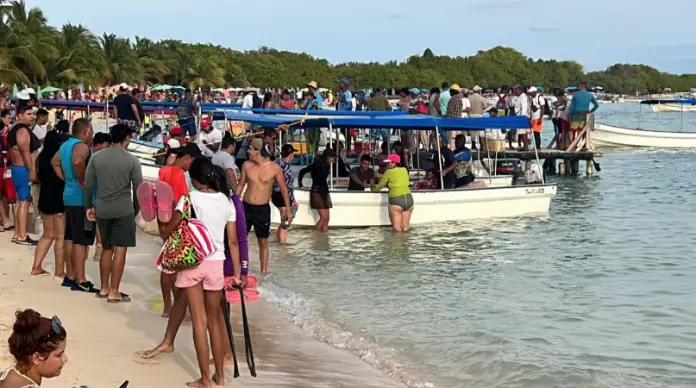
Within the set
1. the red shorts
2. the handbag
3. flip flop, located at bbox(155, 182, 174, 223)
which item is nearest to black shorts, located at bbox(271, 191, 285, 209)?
the red shorts

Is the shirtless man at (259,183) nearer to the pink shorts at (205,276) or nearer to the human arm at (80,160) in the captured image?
the human arm at (80,160)

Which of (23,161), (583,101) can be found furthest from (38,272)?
(583,101)

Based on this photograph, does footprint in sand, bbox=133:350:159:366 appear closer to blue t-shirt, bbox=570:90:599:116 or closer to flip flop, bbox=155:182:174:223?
flip flop, bbox=155:182:174:223

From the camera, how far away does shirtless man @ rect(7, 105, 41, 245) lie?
1126 centimetres

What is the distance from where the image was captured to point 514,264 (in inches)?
562

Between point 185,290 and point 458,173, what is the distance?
12.9m

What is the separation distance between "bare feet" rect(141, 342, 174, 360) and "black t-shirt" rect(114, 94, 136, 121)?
15.8 m

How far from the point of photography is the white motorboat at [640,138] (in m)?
39.4

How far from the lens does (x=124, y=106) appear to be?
22.6 metres

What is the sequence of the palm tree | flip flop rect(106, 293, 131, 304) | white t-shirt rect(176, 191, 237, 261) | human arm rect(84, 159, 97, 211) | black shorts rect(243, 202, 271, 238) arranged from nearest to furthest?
white t-shirt rect(176, 191, 237, 261) < human arm rect(84, 159, 97, 211) < flip flop rect(106, 293, 131, 304) < black shorts rect(243, 202, 271, 238) < the palm tree

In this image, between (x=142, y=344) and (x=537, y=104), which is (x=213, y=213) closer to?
(x=142, y=344)

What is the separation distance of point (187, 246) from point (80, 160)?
3.18 meters

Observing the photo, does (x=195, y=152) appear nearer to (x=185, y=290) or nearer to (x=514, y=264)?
(x=185, y=290)

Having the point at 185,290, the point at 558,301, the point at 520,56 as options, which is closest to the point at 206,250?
the point at 185,290
